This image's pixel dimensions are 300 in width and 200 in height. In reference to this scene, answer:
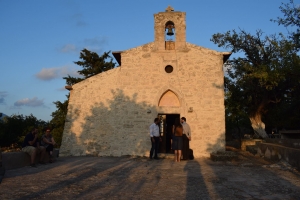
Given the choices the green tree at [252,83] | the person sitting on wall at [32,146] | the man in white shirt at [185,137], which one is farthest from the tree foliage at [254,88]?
the person sitting on wall at [32,146]

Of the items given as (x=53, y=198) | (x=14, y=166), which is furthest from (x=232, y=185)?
(x=14, y=166)

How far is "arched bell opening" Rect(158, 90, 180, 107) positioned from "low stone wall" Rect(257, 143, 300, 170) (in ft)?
14.0

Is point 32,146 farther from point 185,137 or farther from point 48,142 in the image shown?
point 185,137

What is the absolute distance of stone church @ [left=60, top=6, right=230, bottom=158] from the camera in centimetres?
1239

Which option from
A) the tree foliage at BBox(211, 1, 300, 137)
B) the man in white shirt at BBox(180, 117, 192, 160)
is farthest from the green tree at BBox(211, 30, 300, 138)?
the man in white shirt at BBox(180, 117, 192, 160)

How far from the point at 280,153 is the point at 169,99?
203 inches

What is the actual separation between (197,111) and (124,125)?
3.32 meters

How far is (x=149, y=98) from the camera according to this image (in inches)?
500

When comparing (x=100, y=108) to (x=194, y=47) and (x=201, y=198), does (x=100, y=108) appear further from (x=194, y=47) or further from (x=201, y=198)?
(x=201, y=198)

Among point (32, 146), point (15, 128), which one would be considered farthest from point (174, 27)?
point (15, 128)

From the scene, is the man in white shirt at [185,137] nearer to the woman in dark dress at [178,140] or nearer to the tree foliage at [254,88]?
the woman in dark dress at [178,140]

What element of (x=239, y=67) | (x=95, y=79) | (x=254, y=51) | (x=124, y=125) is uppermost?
(x=254, y=51)

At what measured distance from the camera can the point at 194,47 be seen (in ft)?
42.6

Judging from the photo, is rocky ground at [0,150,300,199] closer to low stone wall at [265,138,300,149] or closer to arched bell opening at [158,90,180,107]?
low stone wall at [265,138,300,149]
